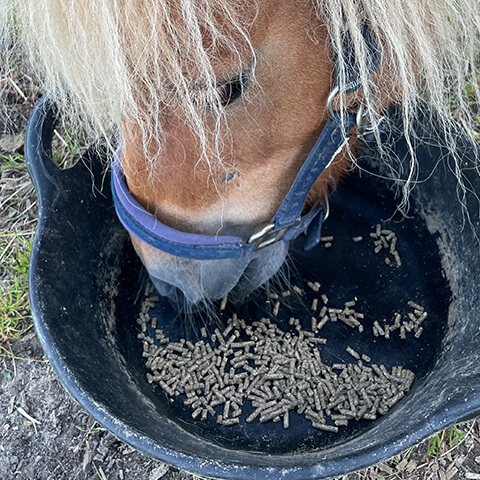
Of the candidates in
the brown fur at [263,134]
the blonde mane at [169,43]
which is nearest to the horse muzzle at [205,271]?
the brown fur at [263,134]

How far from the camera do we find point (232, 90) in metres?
0.87

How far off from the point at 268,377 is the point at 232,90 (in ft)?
2.81

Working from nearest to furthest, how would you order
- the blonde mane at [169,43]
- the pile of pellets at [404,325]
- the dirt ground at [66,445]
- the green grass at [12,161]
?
the blonde mane at [169,43], the dirt ground at [66,445], the pile of pellets at [404,325], the green grass at [12,161]

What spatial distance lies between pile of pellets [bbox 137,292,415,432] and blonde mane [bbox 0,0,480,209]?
73cm

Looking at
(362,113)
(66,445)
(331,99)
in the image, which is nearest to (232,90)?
(331,99)

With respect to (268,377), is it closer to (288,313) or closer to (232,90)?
(288,313)

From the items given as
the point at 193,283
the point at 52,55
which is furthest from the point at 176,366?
the point at 52,55

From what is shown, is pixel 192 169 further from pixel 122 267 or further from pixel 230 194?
pixel 122 267

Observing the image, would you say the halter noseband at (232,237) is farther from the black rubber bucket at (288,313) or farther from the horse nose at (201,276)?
the black rubber bucket at (288,313)

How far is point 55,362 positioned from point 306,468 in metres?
0.55

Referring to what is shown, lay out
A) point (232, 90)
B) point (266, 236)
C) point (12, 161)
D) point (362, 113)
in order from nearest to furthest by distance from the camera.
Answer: point (232, 90) → point (362, 113) → point (266, 236) → point (12, 161)

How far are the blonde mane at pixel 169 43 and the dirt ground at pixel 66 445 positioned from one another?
52cm

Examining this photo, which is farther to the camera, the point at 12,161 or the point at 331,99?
the point at 12,161

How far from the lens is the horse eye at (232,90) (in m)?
0.85
